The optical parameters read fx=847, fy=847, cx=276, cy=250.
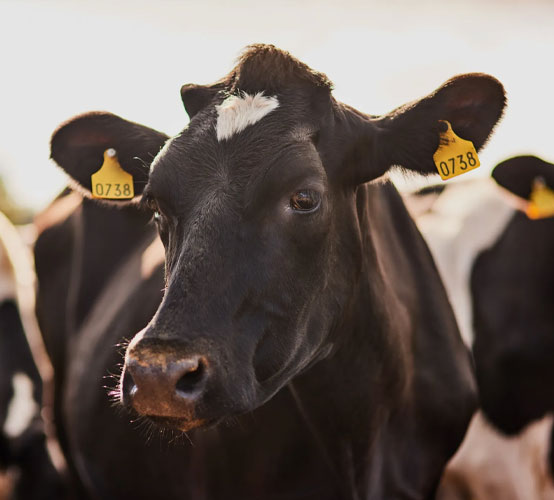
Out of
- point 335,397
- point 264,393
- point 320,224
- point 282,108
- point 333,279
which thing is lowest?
point 335,397

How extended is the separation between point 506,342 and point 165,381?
3303 millimetres

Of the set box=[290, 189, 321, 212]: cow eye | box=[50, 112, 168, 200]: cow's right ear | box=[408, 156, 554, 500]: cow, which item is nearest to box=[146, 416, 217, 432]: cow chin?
box=[290, 189, 321, 212]: cow eye

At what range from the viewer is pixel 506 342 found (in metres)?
5.16

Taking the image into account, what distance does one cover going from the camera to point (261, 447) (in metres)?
3.73

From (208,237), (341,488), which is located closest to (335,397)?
(341,488)

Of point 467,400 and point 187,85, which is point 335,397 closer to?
point 467,400

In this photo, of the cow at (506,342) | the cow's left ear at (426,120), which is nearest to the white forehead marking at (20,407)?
the cow at (506,342)

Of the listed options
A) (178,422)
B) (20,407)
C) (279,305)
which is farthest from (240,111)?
(20,407)

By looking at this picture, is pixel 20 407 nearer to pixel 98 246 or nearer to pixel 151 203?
pixel 98 246

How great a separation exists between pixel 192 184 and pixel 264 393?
723 millimetres

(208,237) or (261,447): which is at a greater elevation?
(208,237)

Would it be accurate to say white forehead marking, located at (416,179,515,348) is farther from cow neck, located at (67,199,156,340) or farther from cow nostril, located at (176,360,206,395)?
cow nostril, located at (176,360,206,395)

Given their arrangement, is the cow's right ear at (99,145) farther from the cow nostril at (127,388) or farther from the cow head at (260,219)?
the cow nostril at (127,388)

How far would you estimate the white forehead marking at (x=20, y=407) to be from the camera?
18.4 feet
